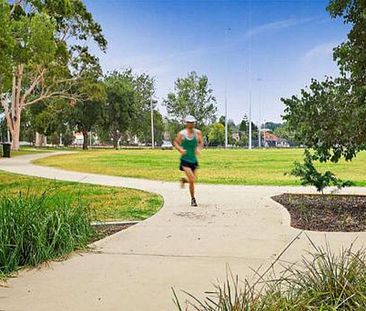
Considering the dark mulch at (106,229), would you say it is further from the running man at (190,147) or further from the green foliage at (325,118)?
the green foliage at (325,118)

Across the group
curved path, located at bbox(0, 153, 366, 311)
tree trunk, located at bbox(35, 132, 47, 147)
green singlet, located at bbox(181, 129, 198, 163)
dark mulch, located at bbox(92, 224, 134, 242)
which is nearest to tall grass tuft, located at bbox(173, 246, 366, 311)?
curved path, located at bbox(0, 153, 366, 311)

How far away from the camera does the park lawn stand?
841 centimetres

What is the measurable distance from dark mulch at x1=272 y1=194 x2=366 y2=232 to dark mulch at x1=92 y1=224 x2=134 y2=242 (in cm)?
256

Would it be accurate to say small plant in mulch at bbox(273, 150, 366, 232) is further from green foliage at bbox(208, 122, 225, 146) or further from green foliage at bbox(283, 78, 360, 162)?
green foliage at bbox(208, 122, 225, 146)

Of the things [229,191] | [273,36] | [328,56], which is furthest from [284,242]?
[273,36]

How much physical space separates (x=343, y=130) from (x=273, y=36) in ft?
64.5

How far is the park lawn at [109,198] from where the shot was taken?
8.41m

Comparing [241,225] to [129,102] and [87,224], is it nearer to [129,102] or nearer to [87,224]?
[87,224]

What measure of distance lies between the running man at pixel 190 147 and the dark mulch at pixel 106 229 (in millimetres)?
2327

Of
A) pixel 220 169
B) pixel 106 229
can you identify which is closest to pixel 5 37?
pixel 220 169

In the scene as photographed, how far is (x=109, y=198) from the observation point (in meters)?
10.8

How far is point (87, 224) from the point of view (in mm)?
6242

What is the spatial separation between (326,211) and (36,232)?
551 cm

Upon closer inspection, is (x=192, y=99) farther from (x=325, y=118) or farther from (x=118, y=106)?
(x=325, y=118)
